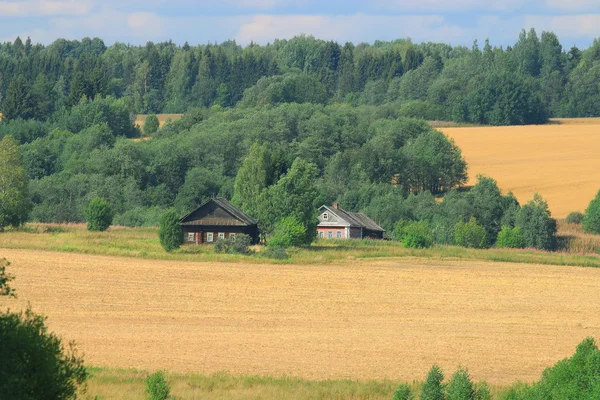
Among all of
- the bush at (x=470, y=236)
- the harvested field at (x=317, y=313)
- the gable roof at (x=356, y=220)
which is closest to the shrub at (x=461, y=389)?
the harvested field at (x=317, y=313)

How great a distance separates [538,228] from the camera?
69.7 m

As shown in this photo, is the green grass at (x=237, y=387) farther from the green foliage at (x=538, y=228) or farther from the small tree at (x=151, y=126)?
the small tree at (x=151, y=126)

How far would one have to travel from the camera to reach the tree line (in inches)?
5123

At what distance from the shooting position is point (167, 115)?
14500 cm

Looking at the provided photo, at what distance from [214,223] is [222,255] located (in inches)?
409

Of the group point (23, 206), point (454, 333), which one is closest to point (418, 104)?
point (23, 206)

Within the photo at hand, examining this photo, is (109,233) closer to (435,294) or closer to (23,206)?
(23,206)

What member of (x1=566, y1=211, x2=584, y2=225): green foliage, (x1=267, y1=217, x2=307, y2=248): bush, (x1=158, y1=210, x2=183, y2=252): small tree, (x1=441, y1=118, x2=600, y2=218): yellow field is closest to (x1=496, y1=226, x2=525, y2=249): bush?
(x1=566, y1=211, x2=584, y2=225): green foliage

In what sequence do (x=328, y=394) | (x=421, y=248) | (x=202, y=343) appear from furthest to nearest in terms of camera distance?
(x=421, y=248) → (x=202, y=343) → (x=328, y=394)

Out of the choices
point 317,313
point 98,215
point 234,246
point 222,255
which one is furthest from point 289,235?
point 317,313

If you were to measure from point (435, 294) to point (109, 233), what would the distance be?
24.3 meters

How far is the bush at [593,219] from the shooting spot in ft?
235

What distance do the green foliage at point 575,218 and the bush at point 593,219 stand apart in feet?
6.47

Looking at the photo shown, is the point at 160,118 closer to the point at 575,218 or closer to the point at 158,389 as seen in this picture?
the point at 575,218
